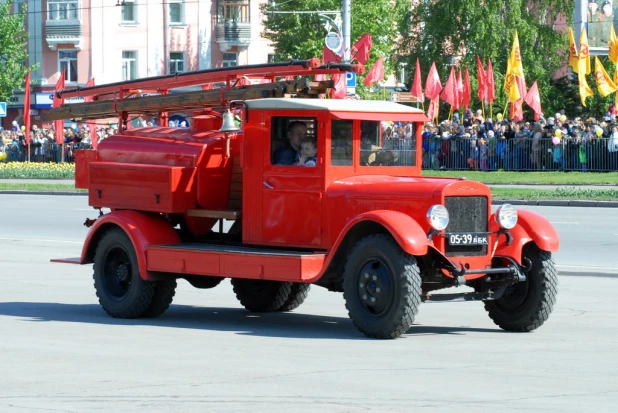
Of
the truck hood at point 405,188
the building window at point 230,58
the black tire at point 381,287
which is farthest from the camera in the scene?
the building window at point 230,58

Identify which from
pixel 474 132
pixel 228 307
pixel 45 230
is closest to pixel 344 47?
pixel 474 132

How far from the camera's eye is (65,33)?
245 feet

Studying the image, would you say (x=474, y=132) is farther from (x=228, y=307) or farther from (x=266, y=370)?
(x=266, y=370)

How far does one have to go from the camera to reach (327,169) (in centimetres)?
1137

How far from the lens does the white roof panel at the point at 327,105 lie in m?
11.4

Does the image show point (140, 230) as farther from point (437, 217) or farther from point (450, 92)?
point (450, 92)

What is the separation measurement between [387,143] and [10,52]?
6275 cm

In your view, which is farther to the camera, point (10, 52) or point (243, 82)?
point (10, 52)

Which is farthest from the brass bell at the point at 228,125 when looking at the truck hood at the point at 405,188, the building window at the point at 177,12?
the building window at the point at 177,12

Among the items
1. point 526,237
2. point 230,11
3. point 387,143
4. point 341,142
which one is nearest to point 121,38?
point 230,11

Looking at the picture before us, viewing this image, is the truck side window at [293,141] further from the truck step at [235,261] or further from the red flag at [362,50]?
the red flag at [362,50]

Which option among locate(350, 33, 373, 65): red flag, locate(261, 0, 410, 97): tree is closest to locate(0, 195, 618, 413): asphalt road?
locate(350, 33, 373, 65): red flag

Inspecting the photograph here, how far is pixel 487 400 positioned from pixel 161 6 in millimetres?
70509

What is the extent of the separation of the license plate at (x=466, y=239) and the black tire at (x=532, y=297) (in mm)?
495
